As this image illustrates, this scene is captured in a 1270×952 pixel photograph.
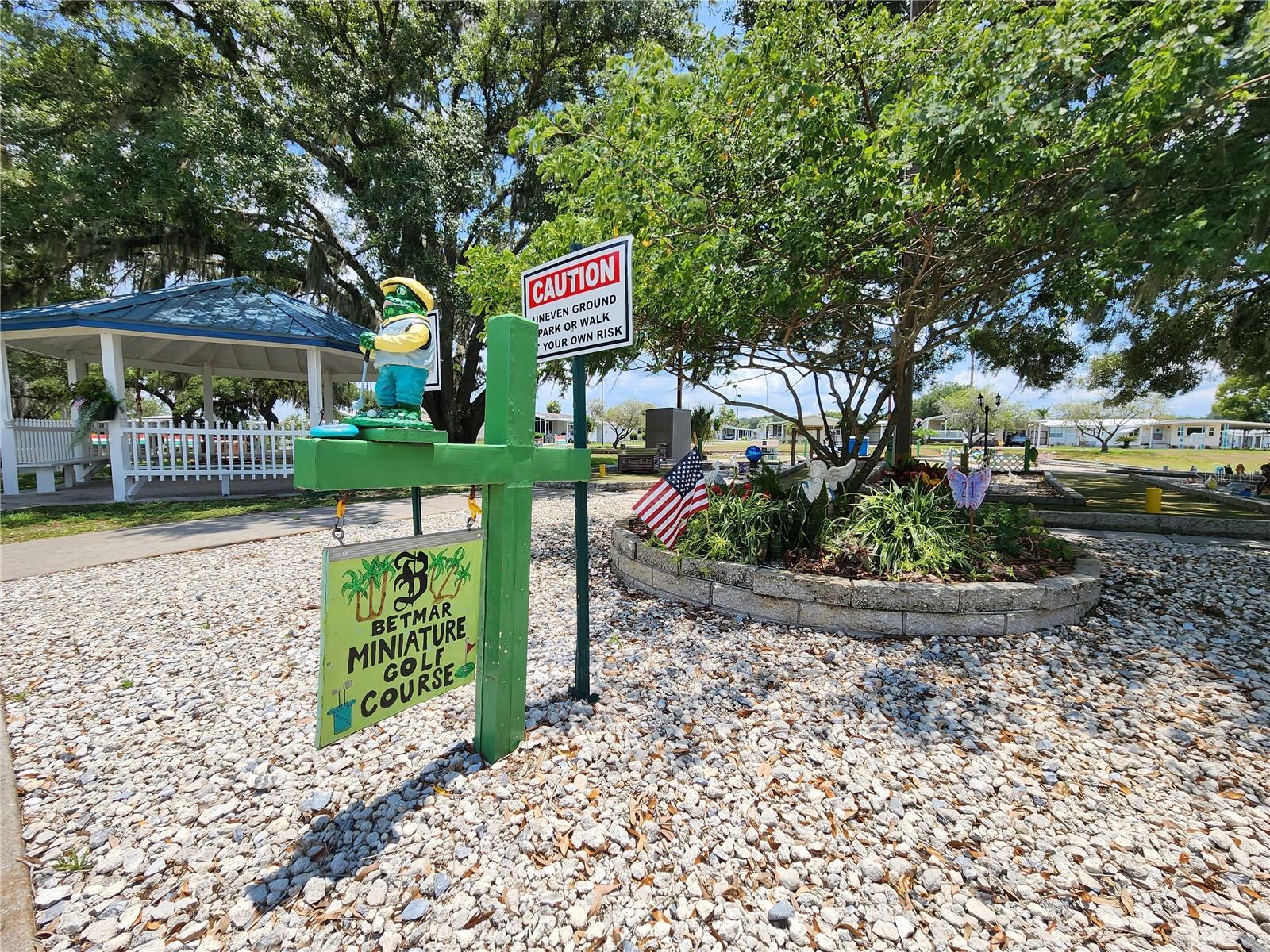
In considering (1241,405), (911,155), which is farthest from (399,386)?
(1241,405)

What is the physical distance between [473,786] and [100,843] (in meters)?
1.28

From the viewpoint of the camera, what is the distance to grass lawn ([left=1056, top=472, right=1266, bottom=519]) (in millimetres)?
7739

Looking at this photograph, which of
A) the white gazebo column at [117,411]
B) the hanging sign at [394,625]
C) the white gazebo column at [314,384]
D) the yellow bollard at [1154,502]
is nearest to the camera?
the hanging sign at [394,625]

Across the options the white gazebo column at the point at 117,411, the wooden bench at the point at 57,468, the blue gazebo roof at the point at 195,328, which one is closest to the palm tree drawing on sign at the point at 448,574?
the blue gazebo roof at the point at 195,328

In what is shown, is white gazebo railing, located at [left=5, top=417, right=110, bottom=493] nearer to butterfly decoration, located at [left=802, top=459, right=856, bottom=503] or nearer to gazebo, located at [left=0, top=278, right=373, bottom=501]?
gazebo, located at [left=0, top=278, right=373, bottom=501]

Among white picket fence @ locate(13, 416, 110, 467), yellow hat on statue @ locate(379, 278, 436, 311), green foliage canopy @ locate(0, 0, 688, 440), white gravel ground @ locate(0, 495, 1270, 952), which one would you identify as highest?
green foliage canopy @ locate(0, 0, 688, 440)

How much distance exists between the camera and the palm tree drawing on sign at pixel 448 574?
1949mm

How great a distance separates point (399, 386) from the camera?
72.6 inches

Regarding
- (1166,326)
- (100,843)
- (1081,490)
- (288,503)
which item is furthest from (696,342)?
(1081,490)

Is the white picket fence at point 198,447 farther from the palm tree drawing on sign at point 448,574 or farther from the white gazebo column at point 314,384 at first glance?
the palm tree drawing on sign at point 448,574

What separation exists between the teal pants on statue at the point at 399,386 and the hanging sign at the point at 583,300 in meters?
0.72

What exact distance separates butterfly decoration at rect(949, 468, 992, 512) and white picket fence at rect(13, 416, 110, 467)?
14.3m

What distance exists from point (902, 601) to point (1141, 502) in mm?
9443

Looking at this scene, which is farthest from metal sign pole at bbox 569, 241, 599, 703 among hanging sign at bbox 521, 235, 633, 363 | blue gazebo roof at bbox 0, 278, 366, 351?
blue gazebo roof at bbox 0, 278, 366, 351
